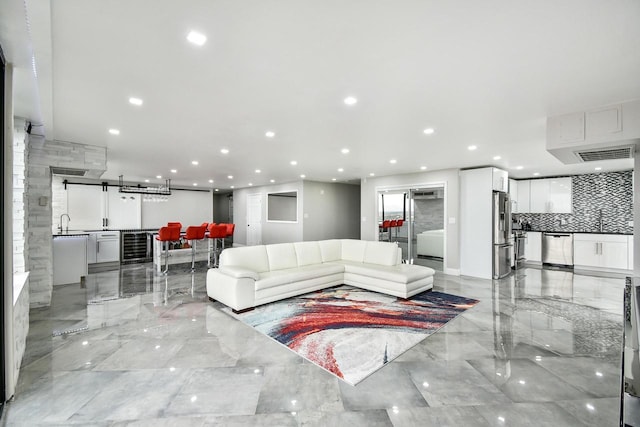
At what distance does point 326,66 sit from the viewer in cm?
225

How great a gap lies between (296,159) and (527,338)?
183 inches

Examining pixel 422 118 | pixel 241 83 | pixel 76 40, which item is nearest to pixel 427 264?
pixel 422 118

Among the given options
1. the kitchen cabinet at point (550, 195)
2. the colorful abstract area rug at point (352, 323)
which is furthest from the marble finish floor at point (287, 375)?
the kitchen cabinet at point (550, 195)

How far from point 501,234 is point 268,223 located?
7.31 meters

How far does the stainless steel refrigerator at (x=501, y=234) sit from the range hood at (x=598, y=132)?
9.16 feet

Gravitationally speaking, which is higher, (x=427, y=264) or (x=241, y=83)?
(x=241, y=83)

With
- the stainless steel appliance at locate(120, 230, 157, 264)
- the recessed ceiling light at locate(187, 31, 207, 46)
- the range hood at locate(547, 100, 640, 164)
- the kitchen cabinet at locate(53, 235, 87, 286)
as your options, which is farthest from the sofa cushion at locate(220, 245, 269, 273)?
the stainless steel appliance at locate(120, 230, 157, 264)

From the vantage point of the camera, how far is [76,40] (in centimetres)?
192

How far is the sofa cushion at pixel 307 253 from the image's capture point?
17.1ft

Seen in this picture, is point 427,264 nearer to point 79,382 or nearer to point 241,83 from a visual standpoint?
point 241,83

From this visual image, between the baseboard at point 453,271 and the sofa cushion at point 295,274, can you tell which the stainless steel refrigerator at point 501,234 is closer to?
the baseboard at point 453,271

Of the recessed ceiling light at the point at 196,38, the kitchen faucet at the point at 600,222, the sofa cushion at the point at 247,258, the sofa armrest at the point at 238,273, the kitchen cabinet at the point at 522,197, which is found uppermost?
the recessed ceiling light at the point at 196,38

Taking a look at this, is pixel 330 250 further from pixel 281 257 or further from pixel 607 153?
pixel 607 153

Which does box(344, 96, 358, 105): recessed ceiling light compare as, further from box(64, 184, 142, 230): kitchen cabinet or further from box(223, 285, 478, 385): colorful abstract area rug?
box(64, 184, 142, 230): kitchen cabinet
